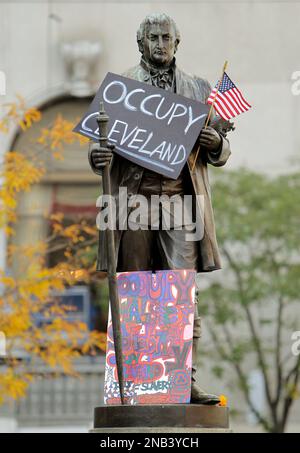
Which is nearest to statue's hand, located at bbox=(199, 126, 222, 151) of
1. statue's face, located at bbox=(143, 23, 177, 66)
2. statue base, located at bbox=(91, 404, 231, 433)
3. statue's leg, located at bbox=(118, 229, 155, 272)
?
statue's face, located at bbox=(143, 23, 177, 66)

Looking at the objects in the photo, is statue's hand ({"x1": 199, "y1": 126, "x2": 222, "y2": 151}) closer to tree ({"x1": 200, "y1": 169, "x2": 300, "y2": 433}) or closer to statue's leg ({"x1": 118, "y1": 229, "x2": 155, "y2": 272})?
statue's leg ({"x1": 118, "y1": 229, "x2": 155, "y2": 272})

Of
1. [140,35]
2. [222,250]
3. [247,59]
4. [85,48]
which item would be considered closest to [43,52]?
[85,48]

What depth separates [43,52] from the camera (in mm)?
32469

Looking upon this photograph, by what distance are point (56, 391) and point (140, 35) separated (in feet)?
65.8

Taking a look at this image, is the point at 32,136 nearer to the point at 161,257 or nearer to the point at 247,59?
the point at 247,59

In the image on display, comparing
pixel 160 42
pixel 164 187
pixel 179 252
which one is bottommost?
pixel 179 252

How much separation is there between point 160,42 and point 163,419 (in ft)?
10.2

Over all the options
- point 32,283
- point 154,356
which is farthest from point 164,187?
point 32,283

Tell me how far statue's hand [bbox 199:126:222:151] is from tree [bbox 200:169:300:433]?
14840 millimetres

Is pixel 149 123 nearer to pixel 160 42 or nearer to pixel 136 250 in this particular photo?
pixel 160 42

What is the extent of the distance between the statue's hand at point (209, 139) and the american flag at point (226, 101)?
21 cm

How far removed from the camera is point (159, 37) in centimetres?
1224

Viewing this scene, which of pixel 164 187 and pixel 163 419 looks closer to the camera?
pixel 163 419
